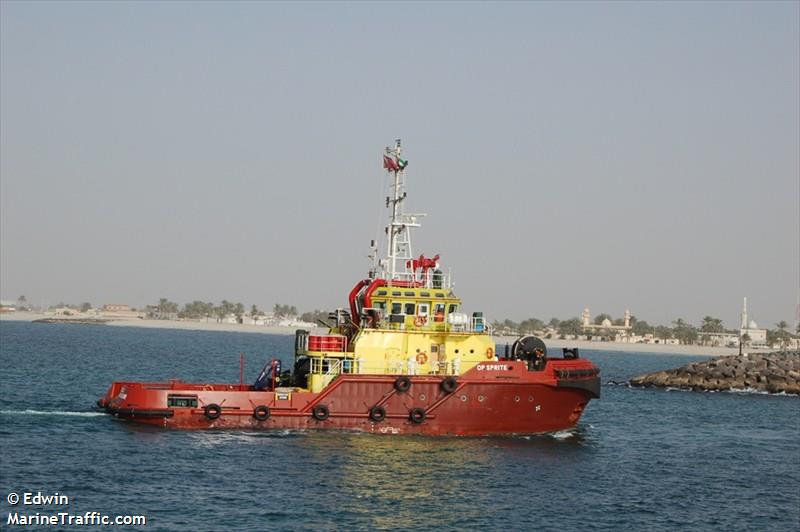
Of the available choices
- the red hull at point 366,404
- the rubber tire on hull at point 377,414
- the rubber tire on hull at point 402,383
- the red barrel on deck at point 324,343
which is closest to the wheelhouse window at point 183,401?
the red hull at point 366,404

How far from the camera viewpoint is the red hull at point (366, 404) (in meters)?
31.6

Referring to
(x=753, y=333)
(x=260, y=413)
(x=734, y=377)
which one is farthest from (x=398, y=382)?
(x=753, y=333)

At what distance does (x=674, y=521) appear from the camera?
78.2ft

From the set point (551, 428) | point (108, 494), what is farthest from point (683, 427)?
point (108, 494)

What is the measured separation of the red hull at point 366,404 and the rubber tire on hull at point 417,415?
0.03 metres

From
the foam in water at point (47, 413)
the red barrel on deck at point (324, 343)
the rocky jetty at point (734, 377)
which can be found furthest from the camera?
the rocky jetty at point (734, 377)

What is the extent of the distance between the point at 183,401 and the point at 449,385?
798 centimetres

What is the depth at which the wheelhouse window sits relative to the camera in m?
31.5

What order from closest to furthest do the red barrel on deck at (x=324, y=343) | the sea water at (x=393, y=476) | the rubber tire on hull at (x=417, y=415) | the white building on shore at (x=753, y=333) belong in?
the sea water at (x=393, y=476) < the rubber tire on hull at (x=417, y=415) < the red barrel on deck at (x=324, y=343) < the white building on shore at (x=753, y=333)

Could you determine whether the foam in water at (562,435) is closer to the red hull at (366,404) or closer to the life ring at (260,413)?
the red hull at (366,404)

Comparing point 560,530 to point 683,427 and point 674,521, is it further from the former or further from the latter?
point 683,427

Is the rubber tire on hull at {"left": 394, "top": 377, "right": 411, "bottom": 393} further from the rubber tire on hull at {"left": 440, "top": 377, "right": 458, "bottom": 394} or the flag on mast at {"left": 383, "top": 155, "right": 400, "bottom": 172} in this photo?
the flag on mast at {"left": 383, "top": 155, "right": 400, "bottom": 172}

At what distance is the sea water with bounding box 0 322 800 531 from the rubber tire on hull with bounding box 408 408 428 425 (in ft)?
2.24

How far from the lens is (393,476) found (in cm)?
2625
